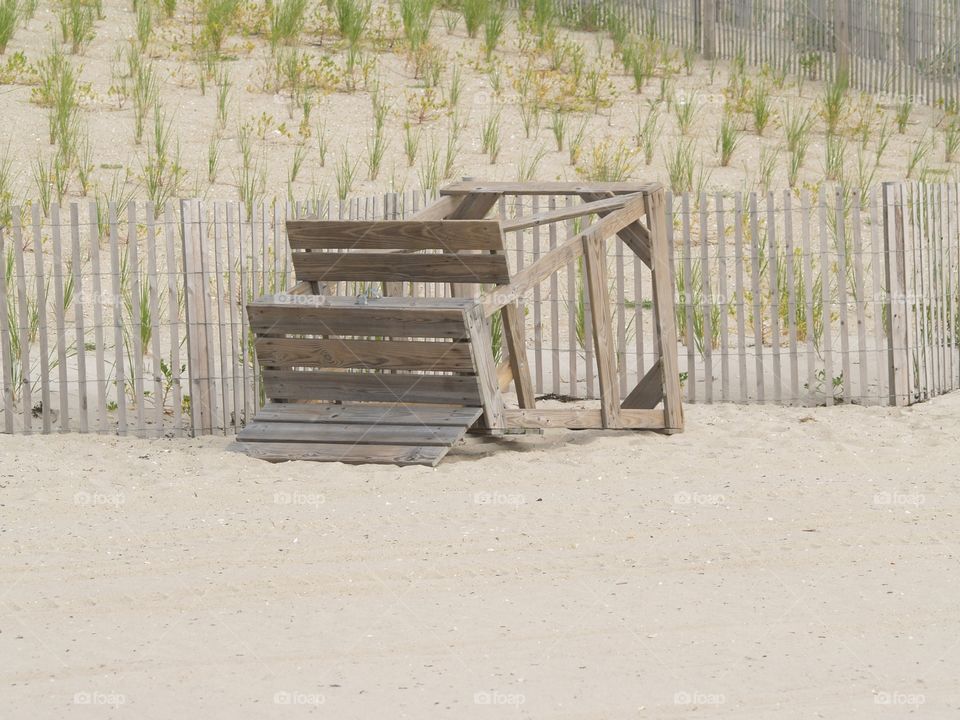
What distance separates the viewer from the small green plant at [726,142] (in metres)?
12.1

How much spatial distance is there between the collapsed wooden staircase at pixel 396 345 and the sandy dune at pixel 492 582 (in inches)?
7.6

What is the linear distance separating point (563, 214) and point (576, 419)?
0.99 metres

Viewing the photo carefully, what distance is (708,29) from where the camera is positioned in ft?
48.8

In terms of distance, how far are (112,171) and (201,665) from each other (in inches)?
323

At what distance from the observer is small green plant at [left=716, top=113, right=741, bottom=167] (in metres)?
12.1

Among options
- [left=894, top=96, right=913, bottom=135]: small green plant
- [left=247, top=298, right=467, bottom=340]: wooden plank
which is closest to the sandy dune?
[left=247, top=298, right=467, bottom=340]: wooden plank

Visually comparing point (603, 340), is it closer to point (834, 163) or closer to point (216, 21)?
point (834, 163)

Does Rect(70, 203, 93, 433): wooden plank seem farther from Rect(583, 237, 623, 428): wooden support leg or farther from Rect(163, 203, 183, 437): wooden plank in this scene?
Rect(583, 237, 623, 428): wooden support leg

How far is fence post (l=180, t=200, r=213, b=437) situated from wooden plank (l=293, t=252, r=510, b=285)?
0.67 meters

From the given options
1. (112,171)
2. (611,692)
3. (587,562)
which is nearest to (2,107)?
(112,171)

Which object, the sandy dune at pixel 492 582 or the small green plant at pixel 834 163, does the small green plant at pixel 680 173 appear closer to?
the small green plant at pixel 834 163

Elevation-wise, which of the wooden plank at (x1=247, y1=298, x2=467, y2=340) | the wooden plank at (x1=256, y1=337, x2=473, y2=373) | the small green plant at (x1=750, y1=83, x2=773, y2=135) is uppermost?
the small green plant at (x1=750, y1=83, x2=773, y2=135)

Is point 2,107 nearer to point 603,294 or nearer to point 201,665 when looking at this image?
point 603,294

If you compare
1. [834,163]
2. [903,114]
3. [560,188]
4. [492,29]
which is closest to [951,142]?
[903,114]
